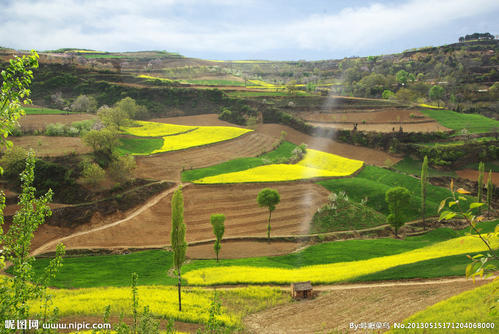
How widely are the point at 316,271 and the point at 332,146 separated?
52.7 m

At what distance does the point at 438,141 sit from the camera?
79938 millimetres

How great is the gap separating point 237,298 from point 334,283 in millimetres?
8688

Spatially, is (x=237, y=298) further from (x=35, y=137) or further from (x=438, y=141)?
(x=438, y=141)

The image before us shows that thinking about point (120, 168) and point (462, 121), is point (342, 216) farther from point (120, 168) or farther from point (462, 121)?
point (462, 121)

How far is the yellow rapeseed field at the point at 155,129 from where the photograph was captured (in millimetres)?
80562

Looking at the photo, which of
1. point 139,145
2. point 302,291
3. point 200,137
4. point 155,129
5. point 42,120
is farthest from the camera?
point 155,129

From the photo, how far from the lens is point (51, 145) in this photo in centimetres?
5781

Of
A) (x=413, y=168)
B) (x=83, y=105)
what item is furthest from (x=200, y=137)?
(x=413, y=168)

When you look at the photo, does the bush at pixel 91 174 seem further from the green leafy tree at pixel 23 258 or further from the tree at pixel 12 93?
the tree at pixel 12 93

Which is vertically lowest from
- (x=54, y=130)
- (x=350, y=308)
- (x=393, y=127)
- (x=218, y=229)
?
(x=350, y=308)

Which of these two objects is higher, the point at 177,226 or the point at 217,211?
the point at 177,226

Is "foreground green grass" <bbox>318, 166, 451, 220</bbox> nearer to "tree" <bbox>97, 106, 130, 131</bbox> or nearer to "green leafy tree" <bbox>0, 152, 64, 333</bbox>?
"tree" <bbox>97, 106, 130, 131</bbox>

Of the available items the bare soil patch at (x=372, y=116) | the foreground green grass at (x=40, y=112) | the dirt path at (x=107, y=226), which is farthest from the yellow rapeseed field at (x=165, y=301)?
the bare soil patch at (x=372, y=116)

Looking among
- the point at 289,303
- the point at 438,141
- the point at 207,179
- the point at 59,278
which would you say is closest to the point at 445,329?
the point at 289,303
